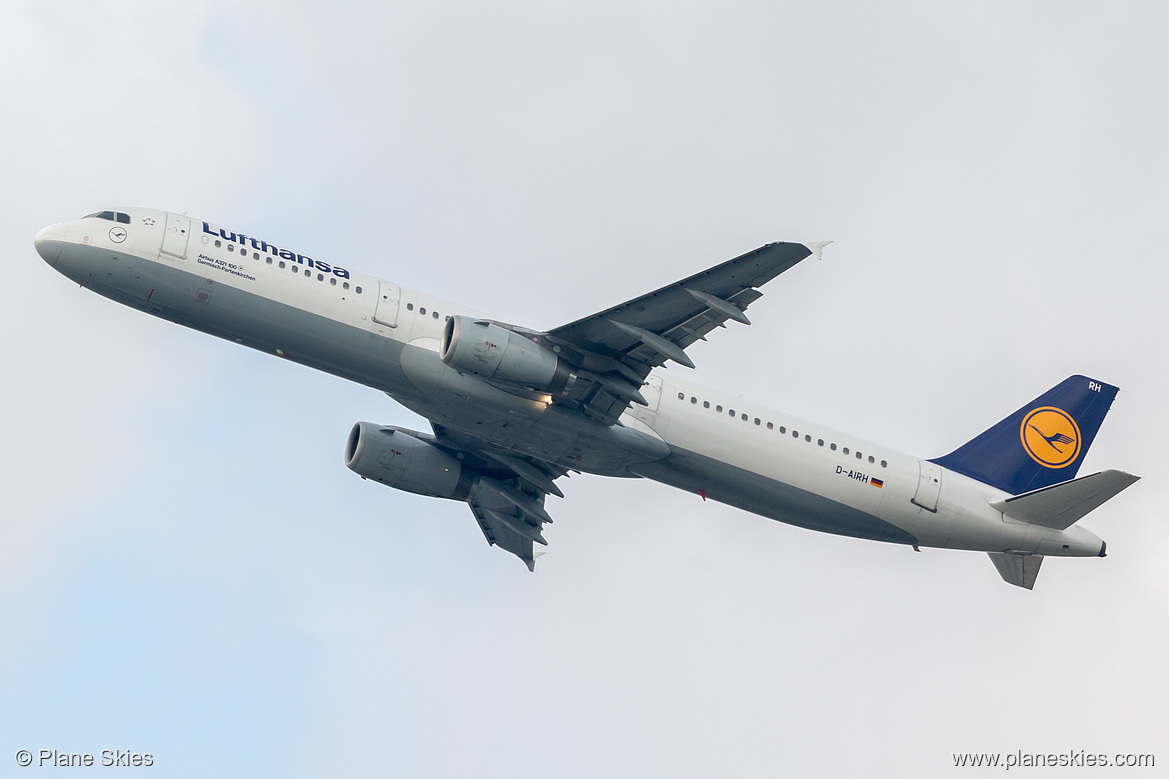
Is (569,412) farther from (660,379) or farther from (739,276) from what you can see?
(739,276)

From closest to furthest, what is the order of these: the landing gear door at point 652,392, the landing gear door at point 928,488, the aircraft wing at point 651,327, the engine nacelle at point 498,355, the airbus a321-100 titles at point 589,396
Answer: the aircraft wing at point 651,327, the engine nacelle at point 498,355, the airbus a321-100 titles at point 589,396, the landing gear door at point 652,392, the landing gear door at point 928,488

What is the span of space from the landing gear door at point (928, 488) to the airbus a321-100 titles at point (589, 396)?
0.05 meters

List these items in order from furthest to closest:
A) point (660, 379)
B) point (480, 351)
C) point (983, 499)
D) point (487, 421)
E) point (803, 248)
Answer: point (983, 499)
point (660, 379)
point (487, 421)
point (480, 351)
point (803, 248)

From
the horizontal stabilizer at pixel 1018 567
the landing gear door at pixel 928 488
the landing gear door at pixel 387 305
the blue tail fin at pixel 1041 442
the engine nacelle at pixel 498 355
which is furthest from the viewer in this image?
the blue tail fin at pixel 1041 442

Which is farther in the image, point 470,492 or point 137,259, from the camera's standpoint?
point 470,492

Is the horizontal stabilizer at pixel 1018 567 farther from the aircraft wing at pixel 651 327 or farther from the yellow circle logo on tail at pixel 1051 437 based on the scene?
the aircraft wing at pixel 651 327

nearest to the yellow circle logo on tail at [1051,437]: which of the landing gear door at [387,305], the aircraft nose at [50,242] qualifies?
the landing gear door at [387,305]

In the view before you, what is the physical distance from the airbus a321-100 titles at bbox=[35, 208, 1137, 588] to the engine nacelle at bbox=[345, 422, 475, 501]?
76 millimetres

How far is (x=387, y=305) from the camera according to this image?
117ft

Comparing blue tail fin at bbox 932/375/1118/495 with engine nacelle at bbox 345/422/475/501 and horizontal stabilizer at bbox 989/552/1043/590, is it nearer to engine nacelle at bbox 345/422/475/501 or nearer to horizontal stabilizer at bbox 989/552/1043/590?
horizontal stabilizer at bbox 989/552/1043/590

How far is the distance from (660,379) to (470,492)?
33.9 ft

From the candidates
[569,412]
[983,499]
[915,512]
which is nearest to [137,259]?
[569,412]

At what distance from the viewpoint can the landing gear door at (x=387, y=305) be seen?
3528 centimetres

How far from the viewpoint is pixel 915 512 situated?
131 feet
